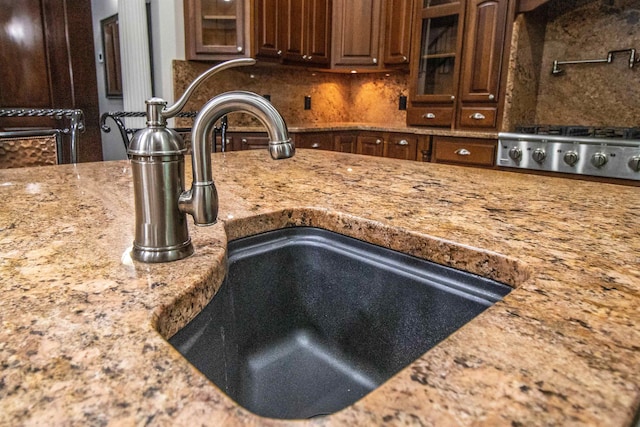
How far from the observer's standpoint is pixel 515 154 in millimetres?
2926

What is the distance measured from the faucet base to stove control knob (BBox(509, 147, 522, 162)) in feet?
9.20

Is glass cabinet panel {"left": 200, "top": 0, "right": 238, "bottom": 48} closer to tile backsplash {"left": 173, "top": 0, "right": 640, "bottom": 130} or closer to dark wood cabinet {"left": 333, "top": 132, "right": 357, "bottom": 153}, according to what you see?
tile backsplash {"left": 173, "top": 0, "right": 640, "bottom": 130}

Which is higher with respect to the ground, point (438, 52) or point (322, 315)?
point (438, 52)

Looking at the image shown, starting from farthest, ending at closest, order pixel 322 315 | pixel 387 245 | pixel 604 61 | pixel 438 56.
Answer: pixel 438 56
pixel 604 61
pixel 322 315
pixel 387 245

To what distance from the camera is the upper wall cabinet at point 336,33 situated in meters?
3.54

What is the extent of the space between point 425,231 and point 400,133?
300 centimetres

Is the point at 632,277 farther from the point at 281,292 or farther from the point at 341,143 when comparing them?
the point at 341,143

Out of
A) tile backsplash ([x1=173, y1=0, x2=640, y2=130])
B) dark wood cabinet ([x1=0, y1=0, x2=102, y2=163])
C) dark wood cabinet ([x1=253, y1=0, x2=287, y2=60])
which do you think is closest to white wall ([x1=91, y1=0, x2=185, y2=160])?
tile backsplash ([x1=173, y1=0, x2=640, y2=130])

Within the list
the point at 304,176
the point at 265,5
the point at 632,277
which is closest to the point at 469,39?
the point at 265,5

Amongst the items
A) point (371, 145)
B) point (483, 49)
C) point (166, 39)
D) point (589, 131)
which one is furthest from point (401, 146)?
point (166, 39)

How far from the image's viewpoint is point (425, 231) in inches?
27.8

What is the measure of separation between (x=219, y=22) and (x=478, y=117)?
7.06ft

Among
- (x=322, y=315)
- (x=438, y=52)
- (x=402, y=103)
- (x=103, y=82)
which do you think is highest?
(x=438, y=52)

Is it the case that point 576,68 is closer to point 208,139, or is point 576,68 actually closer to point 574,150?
point 574,150
